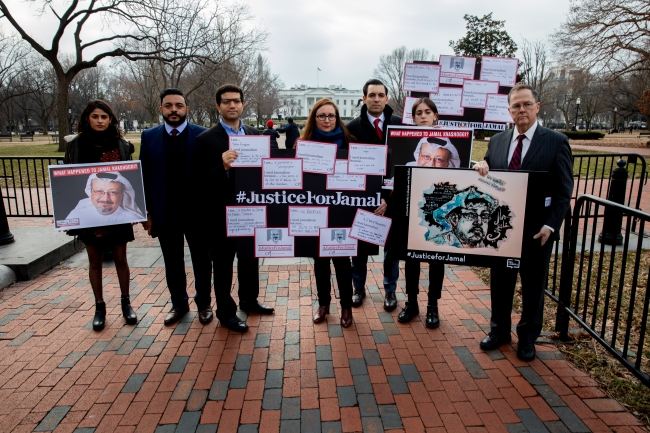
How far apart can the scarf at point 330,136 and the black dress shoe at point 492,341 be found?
2071 millimetres

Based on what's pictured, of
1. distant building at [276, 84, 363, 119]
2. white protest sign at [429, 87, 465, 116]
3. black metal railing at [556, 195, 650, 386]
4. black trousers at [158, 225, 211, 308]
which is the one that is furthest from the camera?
distant building at [276, 84, 363, 119]

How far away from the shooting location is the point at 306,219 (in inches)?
140

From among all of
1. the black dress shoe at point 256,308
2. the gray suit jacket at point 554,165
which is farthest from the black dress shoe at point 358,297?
the gray suit jacket at point 554,165

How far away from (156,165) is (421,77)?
3474mm

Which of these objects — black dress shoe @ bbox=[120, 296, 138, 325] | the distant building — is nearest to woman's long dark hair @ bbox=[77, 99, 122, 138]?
black dress shoe @ bbox=[120, 296, 138, 325]

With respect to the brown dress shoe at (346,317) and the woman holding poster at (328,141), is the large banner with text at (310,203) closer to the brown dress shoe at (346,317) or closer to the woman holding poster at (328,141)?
the woman holding poster at (328,141)

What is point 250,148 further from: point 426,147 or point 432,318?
point 432,318

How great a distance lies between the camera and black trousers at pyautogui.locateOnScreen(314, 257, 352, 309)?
3.78 metres

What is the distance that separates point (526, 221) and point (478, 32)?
41522 millimetres

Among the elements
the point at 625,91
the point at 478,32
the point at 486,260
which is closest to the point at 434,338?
the point at 486,260

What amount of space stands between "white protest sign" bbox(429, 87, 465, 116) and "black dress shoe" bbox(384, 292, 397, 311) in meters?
2.65

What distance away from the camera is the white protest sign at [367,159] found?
11.1 ft

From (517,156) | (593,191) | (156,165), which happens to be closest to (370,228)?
(517,156)

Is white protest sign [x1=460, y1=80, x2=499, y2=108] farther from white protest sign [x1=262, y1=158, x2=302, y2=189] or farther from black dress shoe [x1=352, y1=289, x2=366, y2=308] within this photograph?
white protest sign [x1=262, y1=158, x2=302, y2=189]
